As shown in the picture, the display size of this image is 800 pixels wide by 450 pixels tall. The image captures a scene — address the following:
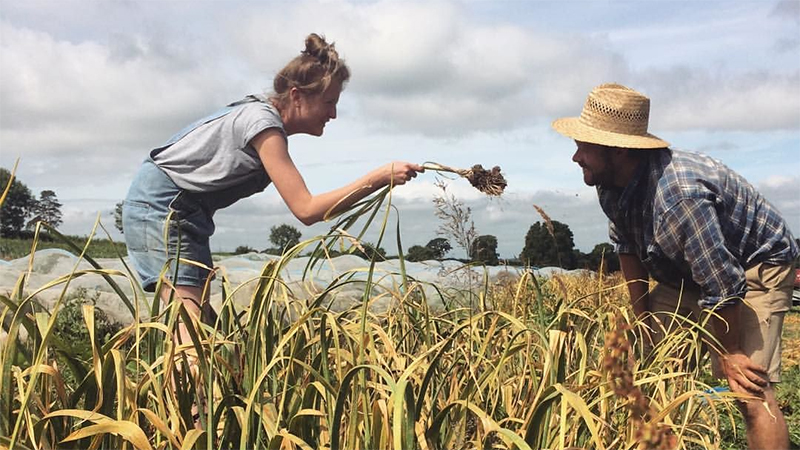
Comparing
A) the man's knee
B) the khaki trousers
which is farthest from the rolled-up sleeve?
the man's knee

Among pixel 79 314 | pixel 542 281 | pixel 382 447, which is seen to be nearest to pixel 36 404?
pixel 382 447

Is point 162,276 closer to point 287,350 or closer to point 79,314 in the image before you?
point 287,350

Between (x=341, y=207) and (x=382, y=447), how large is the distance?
88cm

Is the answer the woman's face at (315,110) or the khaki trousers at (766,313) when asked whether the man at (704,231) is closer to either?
the khaki trousers at (766,313)

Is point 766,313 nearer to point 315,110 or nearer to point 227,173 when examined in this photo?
point 315,110

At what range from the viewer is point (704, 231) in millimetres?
2279

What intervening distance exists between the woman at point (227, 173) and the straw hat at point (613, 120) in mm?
710

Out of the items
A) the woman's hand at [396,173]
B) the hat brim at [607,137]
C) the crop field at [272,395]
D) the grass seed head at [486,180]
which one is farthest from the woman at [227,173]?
the hat brim at [607,137]

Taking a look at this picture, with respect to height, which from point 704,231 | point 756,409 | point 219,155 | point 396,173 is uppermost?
point 219,155

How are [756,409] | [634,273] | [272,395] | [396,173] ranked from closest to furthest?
[272,395] → [396,173] → [756,409] → [634,273]

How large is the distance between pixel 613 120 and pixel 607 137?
0.36ft

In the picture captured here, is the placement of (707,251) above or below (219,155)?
below

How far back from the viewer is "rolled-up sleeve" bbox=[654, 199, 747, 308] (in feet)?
7.48

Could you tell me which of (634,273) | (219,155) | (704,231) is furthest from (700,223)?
(219,155)
